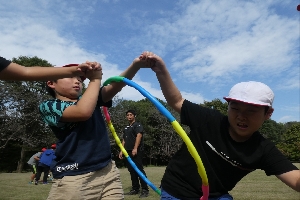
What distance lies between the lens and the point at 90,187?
10.5 ft

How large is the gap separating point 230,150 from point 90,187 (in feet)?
4.56

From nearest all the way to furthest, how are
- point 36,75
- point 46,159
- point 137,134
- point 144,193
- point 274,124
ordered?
point 36,75 → point 144,193 → point 137,134 → point 46,159 → point 274,124

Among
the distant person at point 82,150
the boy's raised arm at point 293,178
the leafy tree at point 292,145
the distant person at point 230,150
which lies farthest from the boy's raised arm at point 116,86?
the leafy tree at point 292,145

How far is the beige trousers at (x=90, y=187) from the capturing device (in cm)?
313

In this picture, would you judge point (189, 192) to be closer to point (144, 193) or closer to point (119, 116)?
point (144, 193)

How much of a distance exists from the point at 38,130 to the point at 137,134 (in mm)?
25690

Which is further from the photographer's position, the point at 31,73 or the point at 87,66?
the point at 87,66

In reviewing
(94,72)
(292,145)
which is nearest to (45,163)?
(94,72)

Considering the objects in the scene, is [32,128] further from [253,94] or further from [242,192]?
[253,94]

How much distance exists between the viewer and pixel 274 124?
87.8 meters

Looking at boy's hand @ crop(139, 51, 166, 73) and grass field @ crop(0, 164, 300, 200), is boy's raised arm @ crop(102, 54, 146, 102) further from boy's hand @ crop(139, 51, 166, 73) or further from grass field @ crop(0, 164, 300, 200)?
grass field @ crop(0, 164, 300, 200)

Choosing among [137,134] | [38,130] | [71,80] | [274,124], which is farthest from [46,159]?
[274,124]

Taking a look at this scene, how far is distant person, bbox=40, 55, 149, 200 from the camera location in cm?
315

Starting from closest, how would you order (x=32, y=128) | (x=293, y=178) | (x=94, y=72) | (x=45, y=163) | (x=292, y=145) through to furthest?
(x=293, y=178), (x=94, y=72), (x=45, y=163), (x=32, y=128), (x=292, y=145)
